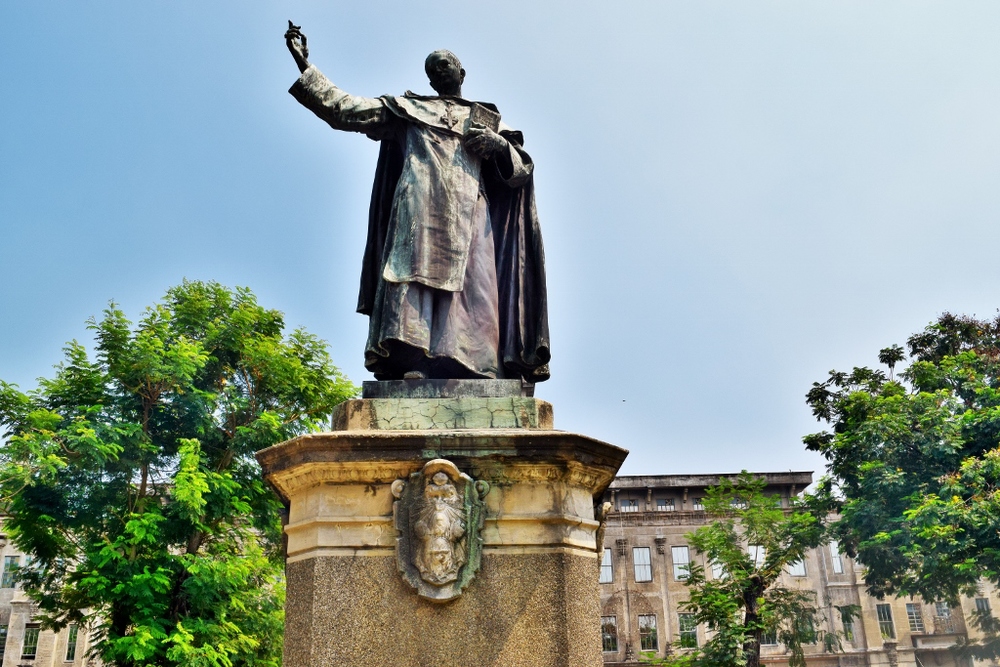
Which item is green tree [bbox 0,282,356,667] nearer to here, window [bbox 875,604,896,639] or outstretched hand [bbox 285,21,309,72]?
outstretched hand [bbox 285,21,309,72]

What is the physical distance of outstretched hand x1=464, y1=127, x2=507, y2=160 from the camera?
579cm

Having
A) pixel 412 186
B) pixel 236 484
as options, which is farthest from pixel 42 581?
pixel 412 186

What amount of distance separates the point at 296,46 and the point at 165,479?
59.0 feet

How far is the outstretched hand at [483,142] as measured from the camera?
A: 19.0 ft

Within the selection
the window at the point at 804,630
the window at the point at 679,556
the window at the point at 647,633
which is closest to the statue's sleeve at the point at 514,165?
the window at the point at 804,630

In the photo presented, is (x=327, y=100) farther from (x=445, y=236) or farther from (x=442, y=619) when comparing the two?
(x=442, y=619)

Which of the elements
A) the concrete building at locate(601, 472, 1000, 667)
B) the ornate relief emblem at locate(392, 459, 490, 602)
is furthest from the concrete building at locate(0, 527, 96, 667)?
the ornate relief emblem at locate(392, 459, 490, 602)

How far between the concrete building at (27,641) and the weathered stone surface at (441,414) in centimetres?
4063

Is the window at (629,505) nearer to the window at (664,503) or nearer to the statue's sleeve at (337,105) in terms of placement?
the window at (664,503)

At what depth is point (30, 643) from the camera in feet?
130

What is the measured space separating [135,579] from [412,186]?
16.0 meters

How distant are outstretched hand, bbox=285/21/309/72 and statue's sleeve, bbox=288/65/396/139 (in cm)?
6

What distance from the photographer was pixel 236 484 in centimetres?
2031

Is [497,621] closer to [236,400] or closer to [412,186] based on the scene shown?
[412,186]
